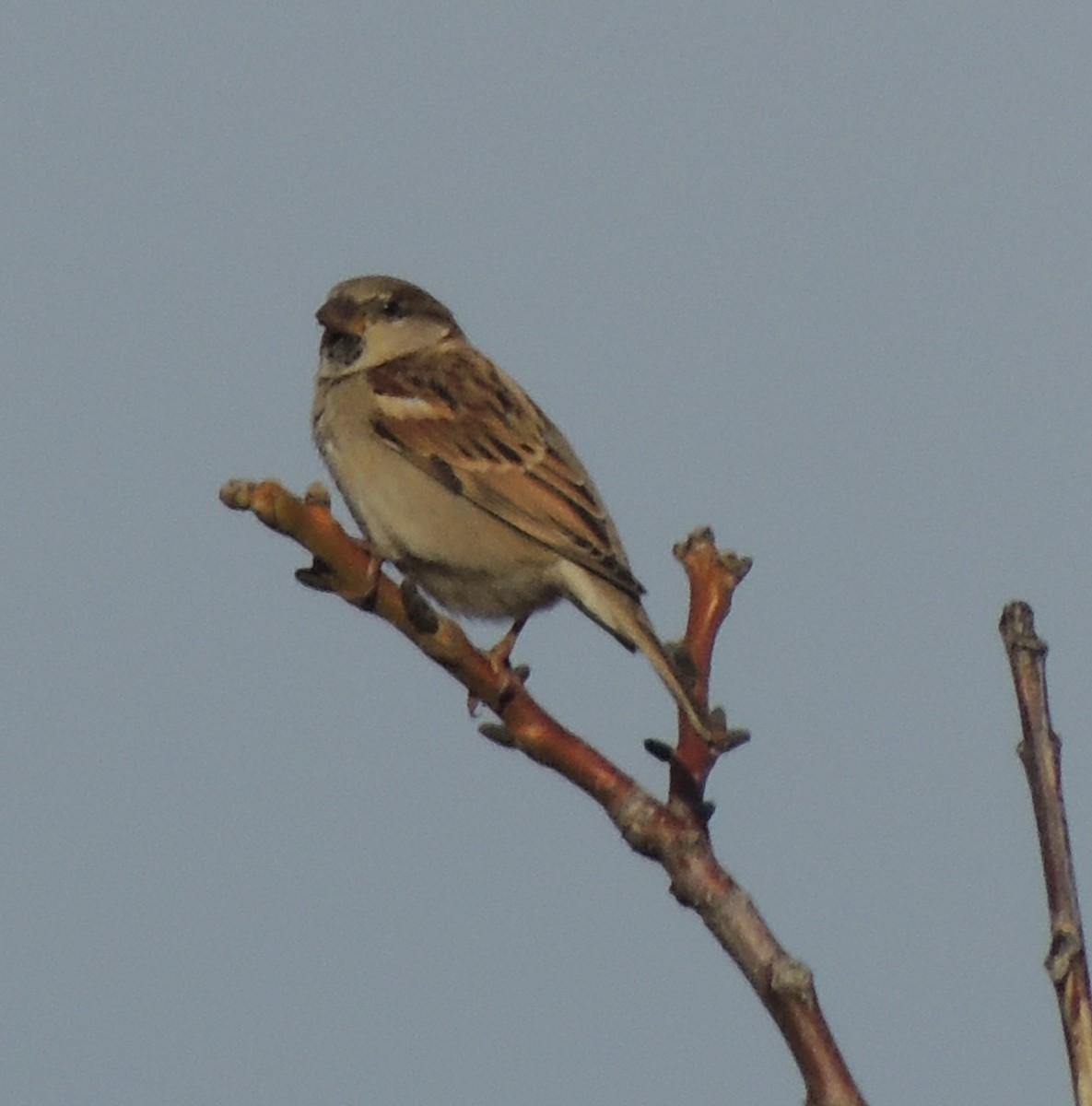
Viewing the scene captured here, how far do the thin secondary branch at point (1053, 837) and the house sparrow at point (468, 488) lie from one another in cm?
301

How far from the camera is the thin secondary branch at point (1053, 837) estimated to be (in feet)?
6.91

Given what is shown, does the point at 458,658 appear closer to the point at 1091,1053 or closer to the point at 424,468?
the point at 1091,1053

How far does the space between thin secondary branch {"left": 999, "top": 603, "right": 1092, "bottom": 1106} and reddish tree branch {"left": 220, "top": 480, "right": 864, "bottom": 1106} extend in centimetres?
28

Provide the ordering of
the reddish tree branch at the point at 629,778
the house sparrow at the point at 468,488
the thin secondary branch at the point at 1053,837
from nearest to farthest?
the thin secondary branch at the point at 1053,837 < the reddish tree branch at the point at 629,778 < the house sparrow at the point at 468,488

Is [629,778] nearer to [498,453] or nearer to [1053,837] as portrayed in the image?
[1053,837]

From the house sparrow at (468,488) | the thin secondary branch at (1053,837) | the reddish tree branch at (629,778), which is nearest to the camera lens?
the thin secondary branch at (1053,837)

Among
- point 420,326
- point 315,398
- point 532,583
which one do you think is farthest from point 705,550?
point 420,326

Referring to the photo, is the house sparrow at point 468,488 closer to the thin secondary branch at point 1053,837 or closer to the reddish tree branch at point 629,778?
the reddish tree branch at point 629,778

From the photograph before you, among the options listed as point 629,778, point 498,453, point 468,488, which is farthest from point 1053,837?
point 498,453

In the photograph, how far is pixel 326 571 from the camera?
2.95 metres

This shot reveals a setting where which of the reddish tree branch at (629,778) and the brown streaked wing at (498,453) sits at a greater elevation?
the brown streaked wing at (498,453)

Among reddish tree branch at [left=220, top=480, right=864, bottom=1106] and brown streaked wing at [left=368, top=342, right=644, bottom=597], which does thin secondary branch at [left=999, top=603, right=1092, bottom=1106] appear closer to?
reddish tree branch at [left=220, top=480, right=864, bottom=1106]

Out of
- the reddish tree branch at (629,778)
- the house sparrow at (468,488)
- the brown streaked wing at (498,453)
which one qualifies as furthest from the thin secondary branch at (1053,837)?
the brown streaked wing at (498,453)

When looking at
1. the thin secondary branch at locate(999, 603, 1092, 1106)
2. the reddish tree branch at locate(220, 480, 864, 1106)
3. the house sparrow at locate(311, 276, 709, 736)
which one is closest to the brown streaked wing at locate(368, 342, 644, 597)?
the house sparrow at locate(311, 276, 709, 736)
